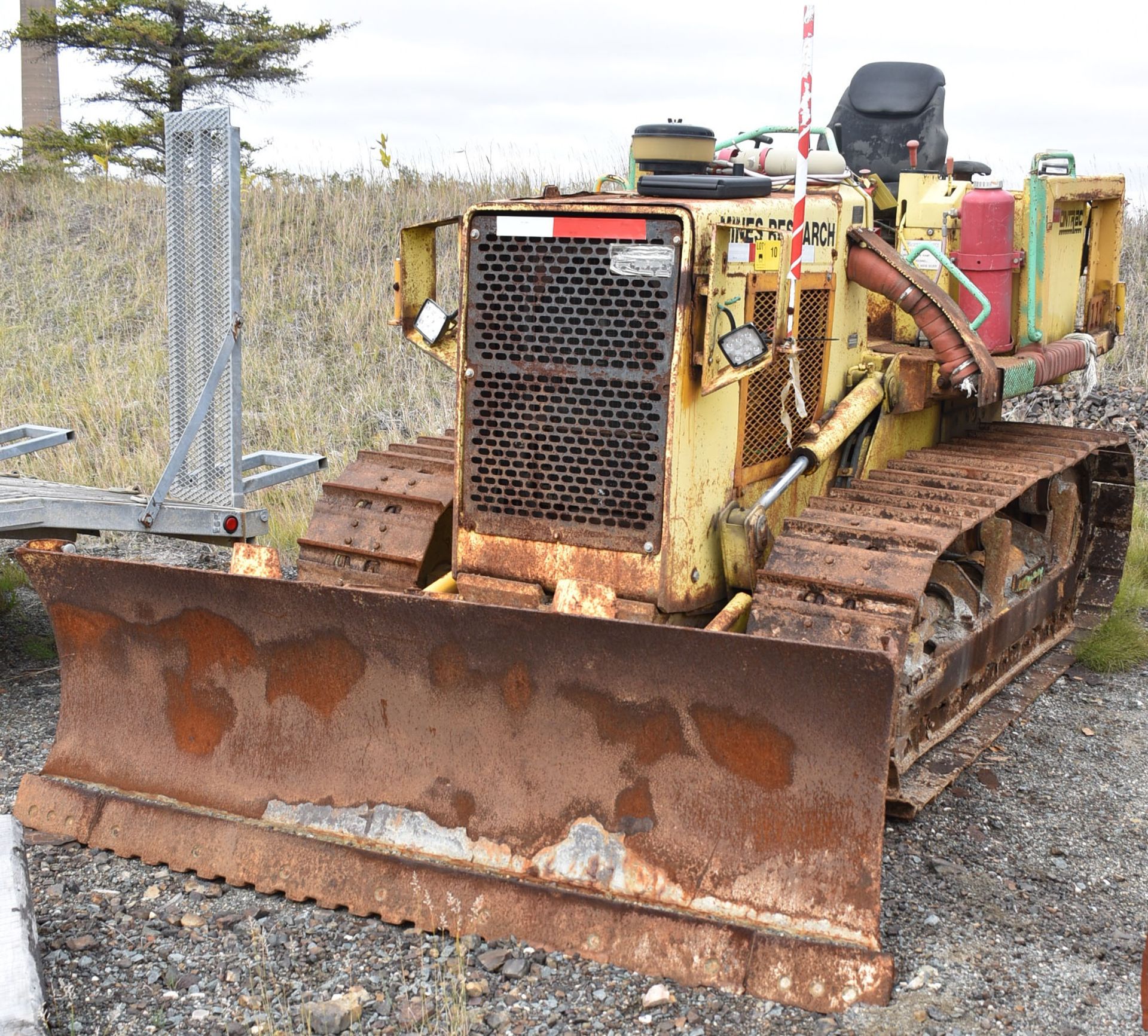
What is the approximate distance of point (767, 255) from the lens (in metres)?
4.32

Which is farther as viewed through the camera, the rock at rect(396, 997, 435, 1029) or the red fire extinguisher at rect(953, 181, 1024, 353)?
the red fire extinguisher at rect(953, 181, 1024, 353)

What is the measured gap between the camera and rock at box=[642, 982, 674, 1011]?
337 cm

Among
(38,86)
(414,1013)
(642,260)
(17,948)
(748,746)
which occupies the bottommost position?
(414,1013)

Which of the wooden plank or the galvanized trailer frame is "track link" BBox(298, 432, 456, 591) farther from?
the wooden plank

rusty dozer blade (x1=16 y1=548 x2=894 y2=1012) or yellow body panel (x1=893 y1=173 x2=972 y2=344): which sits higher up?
yellow body panel (x1=893 y1=173 x2=972 y2=344)

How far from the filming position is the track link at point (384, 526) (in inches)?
189

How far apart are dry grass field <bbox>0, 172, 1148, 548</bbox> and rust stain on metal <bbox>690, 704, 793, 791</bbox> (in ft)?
14.7

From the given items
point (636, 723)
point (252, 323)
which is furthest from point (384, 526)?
point (252, 323)

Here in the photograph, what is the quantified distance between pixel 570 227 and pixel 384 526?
4.62 feet

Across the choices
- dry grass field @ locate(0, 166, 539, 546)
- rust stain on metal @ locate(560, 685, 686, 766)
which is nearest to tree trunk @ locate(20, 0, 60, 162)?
dry grass field @ locate(0, 166, 539, 546)

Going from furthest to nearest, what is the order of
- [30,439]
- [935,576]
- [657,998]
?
1. [30,439]
2. [935,576]
3. [657,998]

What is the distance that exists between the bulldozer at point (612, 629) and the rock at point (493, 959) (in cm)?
9

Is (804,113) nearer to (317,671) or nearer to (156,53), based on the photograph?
(317,671)

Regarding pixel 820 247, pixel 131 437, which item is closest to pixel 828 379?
pixel 820 247
